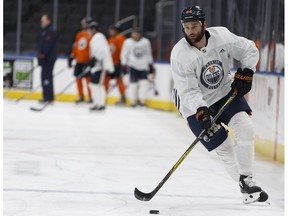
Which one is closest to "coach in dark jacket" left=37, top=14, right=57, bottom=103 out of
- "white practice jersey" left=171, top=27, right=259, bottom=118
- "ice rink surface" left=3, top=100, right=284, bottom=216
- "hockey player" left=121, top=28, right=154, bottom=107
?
"hockey player" left=121, top=28, right=154, bottom=107

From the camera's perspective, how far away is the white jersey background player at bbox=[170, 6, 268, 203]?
15.2 feet

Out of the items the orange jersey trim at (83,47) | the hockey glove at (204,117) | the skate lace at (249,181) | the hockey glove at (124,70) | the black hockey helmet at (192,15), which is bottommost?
the hockey glove at (124,70)

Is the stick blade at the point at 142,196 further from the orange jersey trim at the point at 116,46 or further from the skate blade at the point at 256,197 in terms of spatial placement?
the orange jersey trim at the point at 116,46

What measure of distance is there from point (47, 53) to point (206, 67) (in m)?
7.69

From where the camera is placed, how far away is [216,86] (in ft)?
15.7

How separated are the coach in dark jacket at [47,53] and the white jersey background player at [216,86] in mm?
7384

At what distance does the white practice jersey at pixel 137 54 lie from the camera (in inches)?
524

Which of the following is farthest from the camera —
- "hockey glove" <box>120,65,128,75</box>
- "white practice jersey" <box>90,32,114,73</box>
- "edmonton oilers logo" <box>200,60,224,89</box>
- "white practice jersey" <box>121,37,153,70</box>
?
"hockey glove" <box>120,65,128,75</box>

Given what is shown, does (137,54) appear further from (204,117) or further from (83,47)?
(204,117)

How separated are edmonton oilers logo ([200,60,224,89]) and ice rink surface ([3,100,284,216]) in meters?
0.65

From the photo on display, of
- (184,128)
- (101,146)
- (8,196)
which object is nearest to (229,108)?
(8,196)

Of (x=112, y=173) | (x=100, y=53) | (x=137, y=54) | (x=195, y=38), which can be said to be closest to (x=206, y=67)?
(x=195, y=38)

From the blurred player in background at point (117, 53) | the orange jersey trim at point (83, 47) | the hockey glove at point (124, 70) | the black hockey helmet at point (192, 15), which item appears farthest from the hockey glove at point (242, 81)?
the hockey glove at point (124, 70)

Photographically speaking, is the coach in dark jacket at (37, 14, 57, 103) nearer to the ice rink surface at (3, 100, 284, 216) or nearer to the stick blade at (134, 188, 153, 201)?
the ice rink surface at (3, 100, 284, 216)
